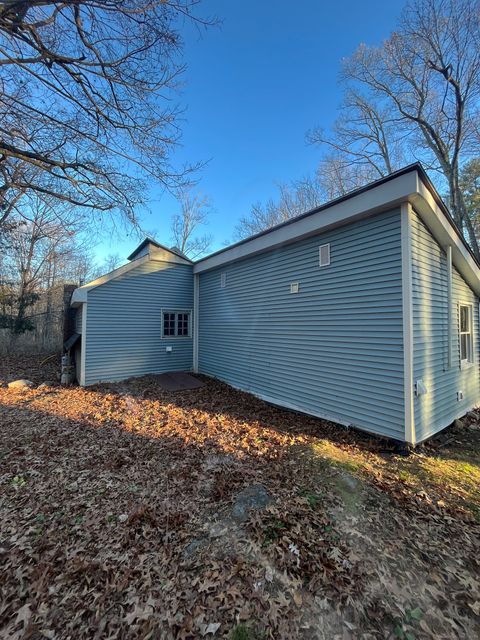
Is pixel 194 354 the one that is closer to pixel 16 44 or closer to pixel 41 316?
pixel 16 44

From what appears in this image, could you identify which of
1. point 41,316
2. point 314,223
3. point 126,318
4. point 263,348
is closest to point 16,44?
point 314,223

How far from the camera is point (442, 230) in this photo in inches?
195

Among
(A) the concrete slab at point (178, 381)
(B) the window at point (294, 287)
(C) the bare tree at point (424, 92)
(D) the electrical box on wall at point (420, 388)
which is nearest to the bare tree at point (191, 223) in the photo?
(C) the bare tree at point (424, 92)

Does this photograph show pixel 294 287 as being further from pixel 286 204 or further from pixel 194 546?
pixel 286 204

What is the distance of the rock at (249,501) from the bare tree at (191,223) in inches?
966


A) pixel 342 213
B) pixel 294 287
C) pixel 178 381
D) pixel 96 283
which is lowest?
pixel 178 381

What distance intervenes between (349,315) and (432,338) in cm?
150

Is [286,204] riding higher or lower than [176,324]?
higher

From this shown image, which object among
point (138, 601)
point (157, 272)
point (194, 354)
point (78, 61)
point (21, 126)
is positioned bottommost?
point (138, 601)

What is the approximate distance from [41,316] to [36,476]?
15823 mm

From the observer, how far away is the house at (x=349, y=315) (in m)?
4.46

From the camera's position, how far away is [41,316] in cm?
1634

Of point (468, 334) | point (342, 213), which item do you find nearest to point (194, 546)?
point (342, 213)

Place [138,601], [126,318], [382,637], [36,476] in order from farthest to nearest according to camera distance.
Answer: [126,318] → [36,476] → [138,601] → [382,637]
